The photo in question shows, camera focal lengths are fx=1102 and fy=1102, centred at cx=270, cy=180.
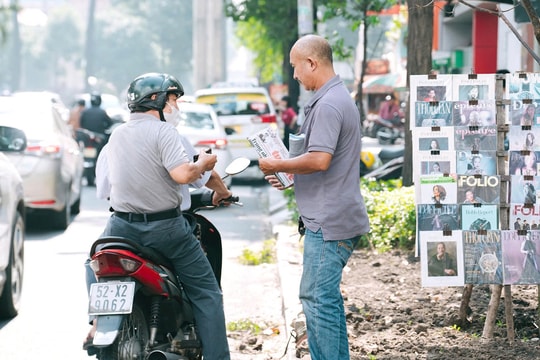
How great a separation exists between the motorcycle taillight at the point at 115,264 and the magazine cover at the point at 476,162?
6.81 feet

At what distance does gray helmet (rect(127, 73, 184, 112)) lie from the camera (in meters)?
5.64

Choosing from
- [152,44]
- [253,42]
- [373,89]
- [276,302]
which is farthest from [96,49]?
[276,302]

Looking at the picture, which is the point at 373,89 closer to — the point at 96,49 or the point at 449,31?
the point at 449,31

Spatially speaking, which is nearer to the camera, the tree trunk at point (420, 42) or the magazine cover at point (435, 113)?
the magazine cover at point (435, 113)

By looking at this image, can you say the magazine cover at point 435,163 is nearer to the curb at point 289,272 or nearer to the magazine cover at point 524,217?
the magazine cover at point 524,217

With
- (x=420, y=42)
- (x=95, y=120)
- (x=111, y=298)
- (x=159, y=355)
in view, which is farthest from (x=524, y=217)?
(x=95, y=120)

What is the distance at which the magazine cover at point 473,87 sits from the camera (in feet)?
20.9

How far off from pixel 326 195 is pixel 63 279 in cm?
536

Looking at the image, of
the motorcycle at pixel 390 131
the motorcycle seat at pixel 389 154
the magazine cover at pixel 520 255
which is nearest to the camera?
the magazine cover at pixel 520 255

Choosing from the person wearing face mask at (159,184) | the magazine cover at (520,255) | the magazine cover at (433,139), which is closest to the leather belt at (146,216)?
the person wearing face mask at (159,184)

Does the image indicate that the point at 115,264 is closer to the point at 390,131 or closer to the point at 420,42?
the point at 420,42

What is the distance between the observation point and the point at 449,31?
3275cm

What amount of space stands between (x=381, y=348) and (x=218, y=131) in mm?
11555

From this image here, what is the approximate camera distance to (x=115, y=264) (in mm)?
5355
